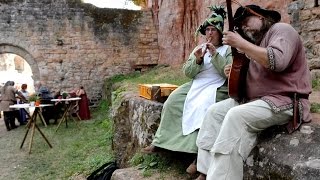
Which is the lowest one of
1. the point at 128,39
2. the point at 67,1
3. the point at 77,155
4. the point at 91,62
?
the point at 77,155

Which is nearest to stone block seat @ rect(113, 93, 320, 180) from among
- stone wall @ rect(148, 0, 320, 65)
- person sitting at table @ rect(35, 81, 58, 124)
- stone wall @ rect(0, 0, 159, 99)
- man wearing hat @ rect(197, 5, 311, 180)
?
man wearing hat @ rect(197, 5, 311, 180)

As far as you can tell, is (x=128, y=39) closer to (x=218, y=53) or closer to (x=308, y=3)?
(x=308, y=3)

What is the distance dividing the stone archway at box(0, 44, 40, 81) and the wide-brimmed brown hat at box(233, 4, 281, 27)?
37.0ft

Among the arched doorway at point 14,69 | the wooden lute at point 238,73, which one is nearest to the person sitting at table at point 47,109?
the wooden lute at point 238,73

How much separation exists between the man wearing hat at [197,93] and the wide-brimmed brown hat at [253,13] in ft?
1.83

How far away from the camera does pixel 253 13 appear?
2373mm

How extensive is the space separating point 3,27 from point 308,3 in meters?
10.5

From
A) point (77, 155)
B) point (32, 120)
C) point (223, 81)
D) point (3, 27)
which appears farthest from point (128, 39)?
point (223, 81)

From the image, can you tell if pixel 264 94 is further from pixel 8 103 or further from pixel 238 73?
pixel 8 103

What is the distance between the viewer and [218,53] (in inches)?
119

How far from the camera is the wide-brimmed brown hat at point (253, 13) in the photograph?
2.38 metres

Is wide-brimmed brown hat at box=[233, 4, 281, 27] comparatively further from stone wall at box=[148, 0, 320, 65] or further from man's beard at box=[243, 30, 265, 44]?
stone wall at box=[148, 0, 320, 65]

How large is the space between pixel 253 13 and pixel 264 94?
56cm

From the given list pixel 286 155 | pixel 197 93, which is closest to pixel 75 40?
pixel 197 93
